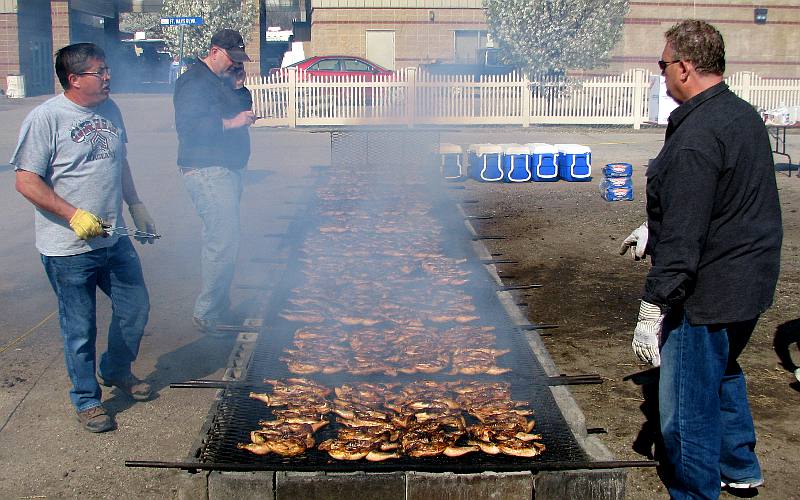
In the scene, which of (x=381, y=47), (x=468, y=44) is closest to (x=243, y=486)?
(x=381, y=47)

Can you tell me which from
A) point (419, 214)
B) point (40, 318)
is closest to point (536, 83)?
point (419, 214)

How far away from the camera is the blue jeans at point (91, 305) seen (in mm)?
4559

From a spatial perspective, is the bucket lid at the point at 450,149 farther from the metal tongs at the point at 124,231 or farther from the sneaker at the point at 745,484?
the sneaker at the point at 745,484

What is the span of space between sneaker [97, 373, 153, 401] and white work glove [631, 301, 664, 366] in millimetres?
3067

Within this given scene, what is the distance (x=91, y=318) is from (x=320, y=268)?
10.3 ft

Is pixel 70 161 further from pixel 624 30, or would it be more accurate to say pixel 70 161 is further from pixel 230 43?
pixel 624 30

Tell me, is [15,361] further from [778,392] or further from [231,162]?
[778,392]

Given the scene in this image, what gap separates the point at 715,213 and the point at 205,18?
29907 mm

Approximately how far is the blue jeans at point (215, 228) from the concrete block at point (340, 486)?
9.56 ft

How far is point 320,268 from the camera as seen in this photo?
297 inches

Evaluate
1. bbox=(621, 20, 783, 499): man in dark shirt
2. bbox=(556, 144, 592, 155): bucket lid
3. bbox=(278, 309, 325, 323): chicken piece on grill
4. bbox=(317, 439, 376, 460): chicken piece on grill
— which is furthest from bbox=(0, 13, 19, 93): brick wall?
bbox=(621, 20, 783, 499): man in dark shirt

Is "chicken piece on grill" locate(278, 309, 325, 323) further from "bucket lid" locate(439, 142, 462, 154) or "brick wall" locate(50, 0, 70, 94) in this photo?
"brick wall" locate(50, 0, 70, 94)

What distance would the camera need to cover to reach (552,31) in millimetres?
25984

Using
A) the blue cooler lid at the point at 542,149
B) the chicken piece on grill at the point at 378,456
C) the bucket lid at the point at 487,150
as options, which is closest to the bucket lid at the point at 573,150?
the blue cooler lid at the point at 542,149
